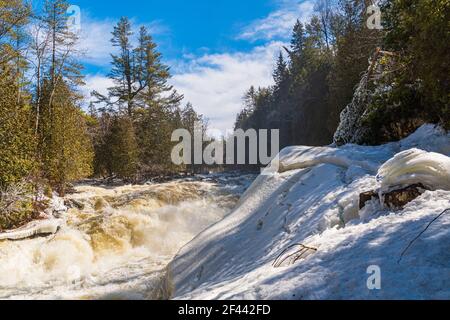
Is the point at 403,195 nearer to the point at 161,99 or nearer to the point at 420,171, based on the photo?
the point at 420,171

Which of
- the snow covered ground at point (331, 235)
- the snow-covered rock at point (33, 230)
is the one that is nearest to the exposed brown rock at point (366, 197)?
the snow covered ground at point (331, 235)

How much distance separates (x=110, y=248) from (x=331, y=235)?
33.5ft

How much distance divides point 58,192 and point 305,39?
39.5m

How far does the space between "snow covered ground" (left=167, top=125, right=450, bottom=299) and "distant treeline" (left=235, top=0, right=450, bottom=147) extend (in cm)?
119

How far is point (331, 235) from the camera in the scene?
4020 millimetres

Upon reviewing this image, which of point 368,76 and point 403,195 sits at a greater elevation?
point 368,76

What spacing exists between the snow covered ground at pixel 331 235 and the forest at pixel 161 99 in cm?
120

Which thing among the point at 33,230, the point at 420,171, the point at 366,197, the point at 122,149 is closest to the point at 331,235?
the point at 366,197

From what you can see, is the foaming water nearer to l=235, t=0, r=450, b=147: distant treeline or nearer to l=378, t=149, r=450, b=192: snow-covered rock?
l=378, t=149, r=450, b=192: snow-covered rock

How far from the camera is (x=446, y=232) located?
3051 mm

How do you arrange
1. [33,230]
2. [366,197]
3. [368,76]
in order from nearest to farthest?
[366,197] → [368,76] → [33,230]

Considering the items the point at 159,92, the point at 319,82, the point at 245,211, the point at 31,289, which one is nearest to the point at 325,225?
the point at 245,211

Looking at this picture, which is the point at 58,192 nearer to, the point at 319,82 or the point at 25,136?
the point at 25,136

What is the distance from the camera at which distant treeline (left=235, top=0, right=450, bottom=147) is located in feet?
15.1
